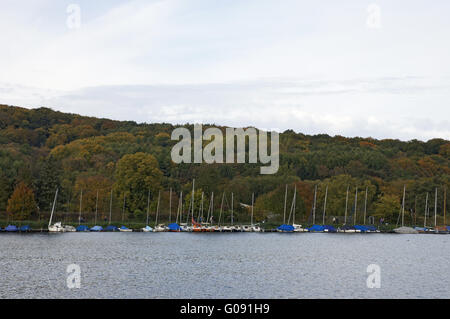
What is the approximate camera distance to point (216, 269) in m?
53.9

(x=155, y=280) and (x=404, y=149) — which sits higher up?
(x=404, y=149)

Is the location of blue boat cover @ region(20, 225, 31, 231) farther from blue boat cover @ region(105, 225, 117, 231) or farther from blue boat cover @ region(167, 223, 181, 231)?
blue boat cover @ region(167, 223, 181, 231)

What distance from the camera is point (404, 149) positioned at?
184m

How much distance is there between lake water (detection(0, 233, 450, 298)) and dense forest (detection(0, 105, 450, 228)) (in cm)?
2718

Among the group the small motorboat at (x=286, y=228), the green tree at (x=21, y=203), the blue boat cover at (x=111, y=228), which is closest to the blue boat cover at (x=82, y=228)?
the blue boat cover at (x=111, y=228)

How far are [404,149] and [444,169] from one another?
24640 millimetres

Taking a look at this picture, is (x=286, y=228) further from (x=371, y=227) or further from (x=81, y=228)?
(x=81, y=228)

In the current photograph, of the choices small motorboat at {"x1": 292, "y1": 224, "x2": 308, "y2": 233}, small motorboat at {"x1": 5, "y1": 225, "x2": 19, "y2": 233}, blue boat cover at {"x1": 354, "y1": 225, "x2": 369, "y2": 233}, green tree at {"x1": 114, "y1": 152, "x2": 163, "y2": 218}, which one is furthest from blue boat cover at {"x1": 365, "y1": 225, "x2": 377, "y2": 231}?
small motorboat at {"x1": 5, "y1": 225, "x2": 19, "y2": 233}

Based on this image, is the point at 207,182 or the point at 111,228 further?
the point at 207,182

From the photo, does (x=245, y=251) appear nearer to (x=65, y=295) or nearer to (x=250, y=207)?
(x=65, y=295)

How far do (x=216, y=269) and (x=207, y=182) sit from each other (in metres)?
68.6

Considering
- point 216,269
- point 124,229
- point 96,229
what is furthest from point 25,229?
point 216,269
